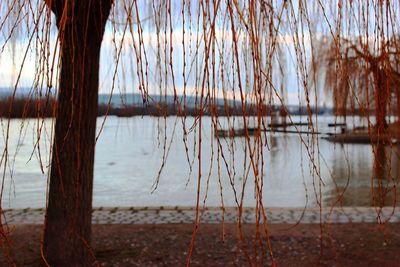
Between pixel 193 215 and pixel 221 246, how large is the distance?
1.59 metres

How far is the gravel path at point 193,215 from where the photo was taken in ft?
19.2

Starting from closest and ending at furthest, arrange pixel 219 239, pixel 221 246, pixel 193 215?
pixel 221 246
pixel 219 239
pixel 193 215

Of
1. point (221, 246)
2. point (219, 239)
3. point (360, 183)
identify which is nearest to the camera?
point (221, 246)

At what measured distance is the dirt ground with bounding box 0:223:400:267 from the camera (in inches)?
165

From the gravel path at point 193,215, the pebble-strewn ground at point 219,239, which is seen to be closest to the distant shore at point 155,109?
the pebble-strewn ground at point 219,239

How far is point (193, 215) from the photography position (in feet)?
20.2

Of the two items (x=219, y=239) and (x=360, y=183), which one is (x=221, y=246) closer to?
(x=219, y=239)

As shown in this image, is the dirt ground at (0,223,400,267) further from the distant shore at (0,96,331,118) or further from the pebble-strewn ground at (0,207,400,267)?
the distant shore at (0,96,331,118)

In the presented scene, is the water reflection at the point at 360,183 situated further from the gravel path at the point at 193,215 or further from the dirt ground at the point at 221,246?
the dirt ground at the point at 221,246

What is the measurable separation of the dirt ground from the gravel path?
0.33m

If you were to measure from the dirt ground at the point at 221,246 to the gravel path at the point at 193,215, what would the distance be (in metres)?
0.33

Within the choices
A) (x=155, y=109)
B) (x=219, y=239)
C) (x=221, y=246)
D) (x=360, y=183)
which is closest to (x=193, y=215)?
(x=219, y=239)

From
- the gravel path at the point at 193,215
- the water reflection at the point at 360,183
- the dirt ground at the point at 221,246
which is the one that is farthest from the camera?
the water reflection at the point at 360,183

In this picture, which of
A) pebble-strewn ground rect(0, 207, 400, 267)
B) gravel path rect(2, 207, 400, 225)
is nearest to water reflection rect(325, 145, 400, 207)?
gravel path rect(2, 207, 400, 225)
